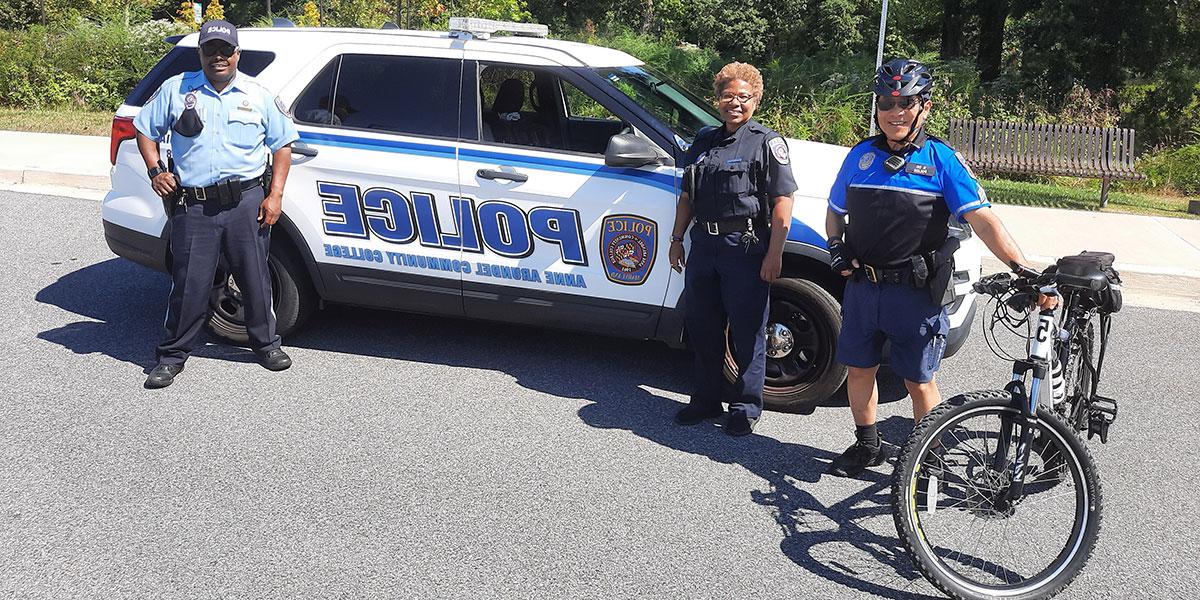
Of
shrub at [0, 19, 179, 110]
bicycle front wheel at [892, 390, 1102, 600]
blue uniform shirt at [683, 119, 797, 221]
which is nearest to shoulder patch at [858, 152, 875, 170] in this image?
blue uniform shirt at [683, 119, 797, 221]

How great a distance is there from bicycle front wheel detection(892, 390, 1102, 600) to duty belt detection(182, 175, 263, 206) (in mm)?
3568

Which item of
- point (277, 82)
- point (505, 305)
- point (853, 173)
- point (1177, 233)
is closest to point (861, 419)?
point (853, 173)

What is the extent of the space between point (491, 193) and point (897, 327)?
7.50ft

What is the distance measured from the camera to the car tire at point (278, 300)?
6074mm

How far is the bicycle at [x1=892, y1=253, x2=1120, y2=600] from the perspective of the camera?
3654mm

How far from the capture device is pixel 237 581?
3750 mm

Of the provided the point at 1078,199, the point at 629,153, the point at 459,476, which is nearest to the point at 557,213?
the point at 629,153

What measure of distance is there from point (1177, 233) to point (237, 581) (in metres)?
8.88

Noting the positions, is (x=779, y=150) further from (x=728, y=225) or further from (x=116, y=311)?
(x=116, y=311)

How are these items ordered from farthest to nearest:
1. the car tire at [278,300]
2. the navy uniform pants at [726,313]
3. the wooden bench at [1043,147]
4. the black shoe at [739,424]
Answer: the wooden bench at [1043,147], the car tire at [278,300], the black shoe at [739,424], the navy uniform pants at [726,313]

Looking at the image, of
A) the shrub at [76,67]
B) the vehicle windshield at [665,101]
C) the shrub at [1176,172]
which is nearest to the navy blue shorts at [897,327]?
the vehicle windshield at [665,101]

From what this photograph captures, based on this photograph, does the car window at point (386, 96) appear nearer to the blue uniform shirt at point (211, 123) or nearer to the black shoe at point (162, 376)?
the blue uniform shirt at point (211, 123)

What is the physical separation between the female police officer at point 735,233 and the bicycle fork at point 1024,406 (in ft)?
4.26

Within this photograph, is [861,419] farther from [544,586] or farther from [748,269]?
[544,586]
